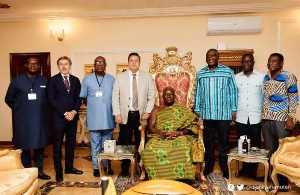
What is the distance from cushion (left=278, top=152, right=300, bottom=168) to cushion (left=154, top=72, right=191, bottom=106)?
1523 mm

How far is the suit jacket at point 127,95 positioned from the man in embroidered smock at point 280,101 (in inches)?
59.6

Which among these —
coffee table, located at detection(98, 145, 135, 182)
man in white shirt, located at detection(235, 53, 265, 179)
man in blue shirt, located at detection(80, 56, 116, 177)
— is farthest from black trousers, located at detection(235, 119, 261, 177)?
man in blue shirt, located at detection(80, 56, 116, 177)

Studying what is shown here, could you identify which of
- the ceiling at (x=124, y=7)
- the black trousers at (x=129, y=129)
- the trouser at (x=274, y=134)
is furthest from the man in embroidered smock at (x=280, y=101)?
the ceiling at (x=124, y=7)

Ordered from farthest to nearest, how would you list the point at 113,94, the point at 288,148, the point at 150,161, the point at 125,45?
the point at 125,45, the point at 113,94, the point at 150,161, the point at 288,148

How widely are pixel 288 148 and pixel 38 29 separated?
536 cm

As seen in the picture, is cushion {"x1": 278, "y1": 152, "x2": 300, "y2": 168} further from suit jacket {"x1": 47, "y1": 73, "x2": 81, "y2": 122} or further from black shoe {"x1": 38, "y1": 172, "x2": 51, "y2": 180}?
black shoe {"x1": 38, "y1": 172, "x2": 51, "y2": 180}

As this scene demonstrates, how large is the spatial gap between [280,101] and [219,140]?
93 centimetres

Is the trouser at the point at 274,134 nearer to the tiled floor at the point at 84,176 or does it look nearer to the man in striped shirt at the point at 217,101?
the tiled floor at the point at 84,176

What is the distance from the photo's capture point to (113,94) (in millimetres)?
3945

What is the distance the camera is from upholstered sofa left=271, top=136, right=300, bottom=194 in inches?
115

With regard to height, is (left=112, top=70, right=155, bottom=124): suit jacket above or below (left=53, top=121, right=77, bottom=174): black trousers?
above

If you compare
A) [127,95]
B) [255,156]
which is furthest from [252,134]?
[127,95]

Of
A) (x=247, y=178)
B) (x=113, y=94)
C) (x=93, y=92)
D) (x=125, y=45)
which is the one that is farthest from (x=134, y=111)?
(x=125, y=45)

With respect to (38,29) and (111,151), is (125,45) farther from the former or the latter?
(111,151)
